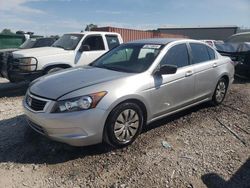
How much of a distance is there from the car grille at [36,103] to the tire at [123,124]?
0.91 meters

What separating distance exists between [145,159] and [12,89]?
630 centimetres

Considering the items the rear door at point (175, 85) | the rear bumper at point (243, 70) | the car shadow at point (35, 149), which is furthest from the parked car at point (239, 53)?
the car shadow at point (35, 149)

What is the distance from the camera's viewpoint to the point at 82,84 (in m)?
4.19

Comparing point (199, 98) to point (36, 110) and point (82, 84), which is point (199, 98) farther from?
point (36, 110)

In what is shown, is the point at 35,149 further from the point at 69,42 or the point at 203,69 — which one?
the point at 69,42

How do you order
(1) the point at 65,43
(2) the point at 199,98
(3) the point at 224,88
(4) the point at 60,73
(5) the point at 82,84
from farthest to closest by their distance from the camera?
(1) the point at 65,43
(3) the point at 224,88
(2) the point at 199,98
(4) the point at 60,73
(5) the point at 82,84

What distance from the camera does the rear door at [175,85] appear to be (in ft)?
15.5

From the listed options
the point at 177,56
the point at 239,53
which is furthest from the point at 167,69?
the point at 239,53

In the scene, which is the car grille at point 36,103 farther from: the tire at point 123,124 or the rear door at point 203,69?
the rear door at point 203,69

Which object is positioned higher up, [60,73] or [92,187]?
[60,73]

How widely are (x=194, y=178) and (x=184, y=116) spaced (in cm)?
230

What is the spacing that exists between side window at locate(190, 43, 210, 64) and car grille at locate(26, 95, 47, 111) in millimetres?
2963

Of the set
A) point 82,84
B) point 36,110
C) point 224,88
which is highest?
point 82,84

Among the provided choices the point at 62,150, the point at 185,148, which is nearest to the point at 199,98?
the point at 185,148
